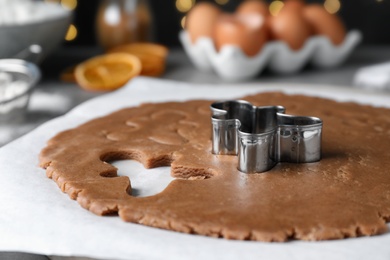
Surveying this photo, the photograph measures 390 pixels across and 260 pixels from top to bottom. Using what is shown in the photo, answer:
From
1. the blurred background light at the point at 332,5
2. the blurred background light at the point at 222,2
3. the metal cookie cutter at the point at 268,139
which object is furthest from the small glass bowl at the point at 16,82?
the blurred background light at the point at 332,5

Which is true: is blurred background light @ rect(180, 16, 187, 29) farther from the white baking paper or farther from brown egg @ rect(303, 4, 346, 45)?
the white baking paper

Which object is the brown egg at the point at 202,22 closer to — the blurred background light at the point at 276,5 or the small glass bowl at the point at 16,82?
the blurred background light at the point at 276,5

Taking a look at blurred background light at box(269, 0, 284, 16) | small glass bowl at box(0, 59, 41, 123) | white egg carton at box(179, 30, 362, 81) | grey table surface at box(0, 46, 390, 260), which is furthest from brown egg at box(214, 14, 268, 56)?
small glass bowl at box(0, 59, 41, 123)

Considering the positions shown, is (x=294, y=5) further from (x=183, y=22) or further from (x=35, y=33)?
(x=35, y=33)

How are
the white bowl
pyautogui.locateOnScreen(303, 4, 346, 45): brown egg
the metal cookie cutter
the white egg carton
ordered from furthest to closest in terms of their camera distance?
1. pyautogui.locateOnScreen(303, 4, 346, 45): brown egg
2. the white egg carton
3. the white bowl
4. the metal cookie cutter

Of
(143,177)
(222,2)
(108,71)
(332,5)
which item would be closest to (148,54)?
(108,71)

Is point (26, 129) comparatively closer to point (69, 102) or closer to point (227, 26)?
point (69, 102)
